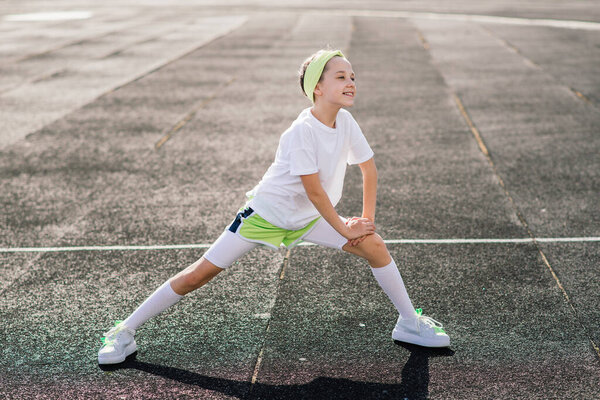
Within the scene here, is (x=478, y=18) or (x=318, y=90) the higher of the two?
(x=318, y=90)

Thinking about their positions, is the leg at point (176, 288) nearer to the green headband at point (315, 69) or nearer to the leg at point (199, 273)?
the leg at point (199, 273)

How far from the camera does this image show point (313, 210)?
4023 mm

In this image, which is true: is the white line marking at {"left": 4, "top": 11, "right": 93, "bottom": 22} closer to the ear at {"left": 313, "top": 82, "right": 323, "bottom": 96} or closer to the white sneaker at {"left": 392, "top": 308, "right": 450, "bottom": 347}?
the ear at {"left": 313, "top": 82, "right": 323, "bottom": 96}

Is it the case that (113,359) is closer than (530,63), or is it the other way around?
(113,359)

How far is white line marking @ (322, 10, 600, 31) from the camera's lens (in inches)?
916

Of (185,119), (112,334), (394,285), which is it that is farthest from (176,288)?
(185,119)

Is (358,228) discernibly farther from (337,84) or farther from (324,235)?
(337,84)

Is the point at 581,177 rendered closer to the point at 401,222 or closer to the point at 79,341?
the point at 401,222

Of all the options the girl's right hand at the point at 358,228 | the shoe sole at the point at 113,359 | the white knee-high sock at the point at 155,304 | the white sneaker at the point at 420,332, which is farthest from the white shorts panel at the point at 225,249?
the white sneaker at the point at 420,332

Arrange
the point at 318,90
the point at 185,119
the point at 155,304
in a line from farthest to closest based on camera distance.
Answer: the point at 185,119 → the point at 155,304 → the point at 318,90

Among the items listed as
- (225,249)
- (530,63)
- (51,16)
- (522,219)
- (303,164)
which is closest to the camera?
(303,164)

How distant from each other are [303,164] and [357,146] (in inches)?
18.5

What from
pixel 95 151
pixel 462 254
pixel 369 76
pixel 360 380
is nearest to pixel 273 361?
pixel 360 380

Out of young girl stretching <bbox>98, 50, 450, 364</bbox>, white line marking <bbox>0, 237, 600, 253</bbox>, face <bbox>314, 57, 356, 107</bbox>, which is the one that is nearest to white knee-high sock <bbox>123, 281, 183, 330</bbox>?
young girl stretching <bbox>98, 50, 450, 364</bbox>
